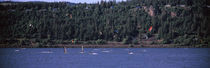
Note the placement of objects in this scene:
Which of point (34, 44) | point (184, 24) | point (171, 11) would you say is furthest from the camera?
point (171, 11)

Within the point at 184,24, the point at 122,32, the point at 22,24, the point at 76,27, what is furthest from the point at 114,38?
the point at 22,24

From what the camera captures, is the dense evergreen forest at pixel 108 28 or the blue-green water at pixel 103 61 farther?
the dense evergreen forest at pixel 108 28

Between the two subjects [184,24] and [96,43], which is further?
[184,24]

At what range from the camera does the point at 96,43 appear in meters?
152

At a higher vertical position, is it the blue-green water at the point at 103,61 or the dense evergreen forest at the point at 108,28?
the dense evergreen forest at the point at 108,28

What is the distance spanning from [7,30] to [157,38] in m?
59.2

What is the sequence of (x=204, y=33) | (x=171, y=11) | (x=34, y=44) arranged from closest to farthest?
(x=34, y=44), (x=204, y=33), (x=171, y=11)

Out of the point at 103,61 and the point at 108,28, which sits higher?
the point at 108,28

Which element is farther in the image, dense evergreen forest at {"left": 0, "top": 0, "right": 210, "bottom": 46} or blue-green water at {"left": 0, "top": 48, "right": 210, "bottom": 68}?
Result: dense evergreen forest at {"left": 0, "top": 0, "right": 210, "bottom": 46}

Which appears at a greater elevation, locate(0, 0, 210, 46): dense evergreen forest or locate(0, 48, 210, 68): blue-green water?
locate(0, 0, 210, 46): dense evergreen forest

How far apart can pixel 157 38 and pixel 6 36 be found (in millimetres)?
57222

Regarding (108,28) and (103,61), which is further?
(108,28)

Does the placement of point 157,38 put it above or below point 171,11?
below

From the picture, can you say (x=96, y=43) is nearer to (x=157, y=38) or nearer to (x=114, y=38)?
(x=114, y=38)
